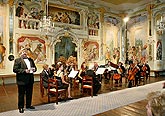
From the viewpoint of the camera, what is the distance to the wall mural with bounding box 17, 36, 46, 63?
12.4 m

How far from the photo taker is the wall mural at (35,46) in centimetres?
1238

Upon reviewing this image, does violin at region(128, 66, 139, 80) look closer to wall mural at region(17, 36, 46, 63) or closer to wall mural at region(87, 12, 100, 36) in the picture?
wall mural at region(17, 36, 46, 63)

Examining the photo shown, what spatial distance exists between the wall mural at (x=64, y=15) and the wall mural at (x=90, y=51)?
6.91 feet

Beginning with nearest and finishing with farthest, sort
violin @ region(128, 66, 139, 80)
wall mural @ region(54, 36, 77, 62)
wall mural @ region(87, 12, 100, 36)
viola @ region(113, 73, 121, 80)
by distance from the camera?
violin @ region(128, 66, 139, 80), viola @ region(113, 73, 121, 80), wall mural @ region(54, 36, 77, 62), wall mural @ region(87, 12, 100, 36)

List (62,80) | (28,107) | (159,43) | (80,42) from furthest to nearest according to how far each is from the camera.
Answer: (159,43)
(80,42)
(62,80)
(28,107)

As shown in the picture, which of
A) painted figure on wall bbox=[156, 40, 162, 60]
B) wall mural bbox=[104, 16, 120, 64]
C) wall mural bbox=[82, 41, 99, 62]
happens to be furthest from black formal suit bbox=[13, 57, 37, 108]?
painted figure on wall bbox=[156, 40, 162, 60]

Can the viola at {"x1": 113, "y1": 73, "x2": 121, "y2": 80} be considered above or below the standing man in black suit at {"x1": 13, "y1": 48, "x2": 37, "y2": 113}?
below

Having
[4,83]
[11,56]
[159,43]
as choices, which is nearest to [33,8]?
[11,56]

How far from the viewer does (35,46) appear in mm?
12930

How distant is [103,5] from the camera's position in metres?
17.1

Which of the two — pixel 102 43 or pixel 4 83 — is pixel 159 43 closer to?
pixel 102 43

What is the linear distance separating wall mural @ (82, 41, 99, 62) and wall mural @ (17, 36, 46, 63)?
367 cm

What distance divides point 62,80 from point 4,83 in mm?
6211

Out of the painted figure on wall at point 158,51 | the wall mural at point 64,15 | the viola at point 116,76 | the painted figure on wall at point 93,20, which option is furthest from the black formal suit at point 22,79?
the painted figure on wall at point 158,51
